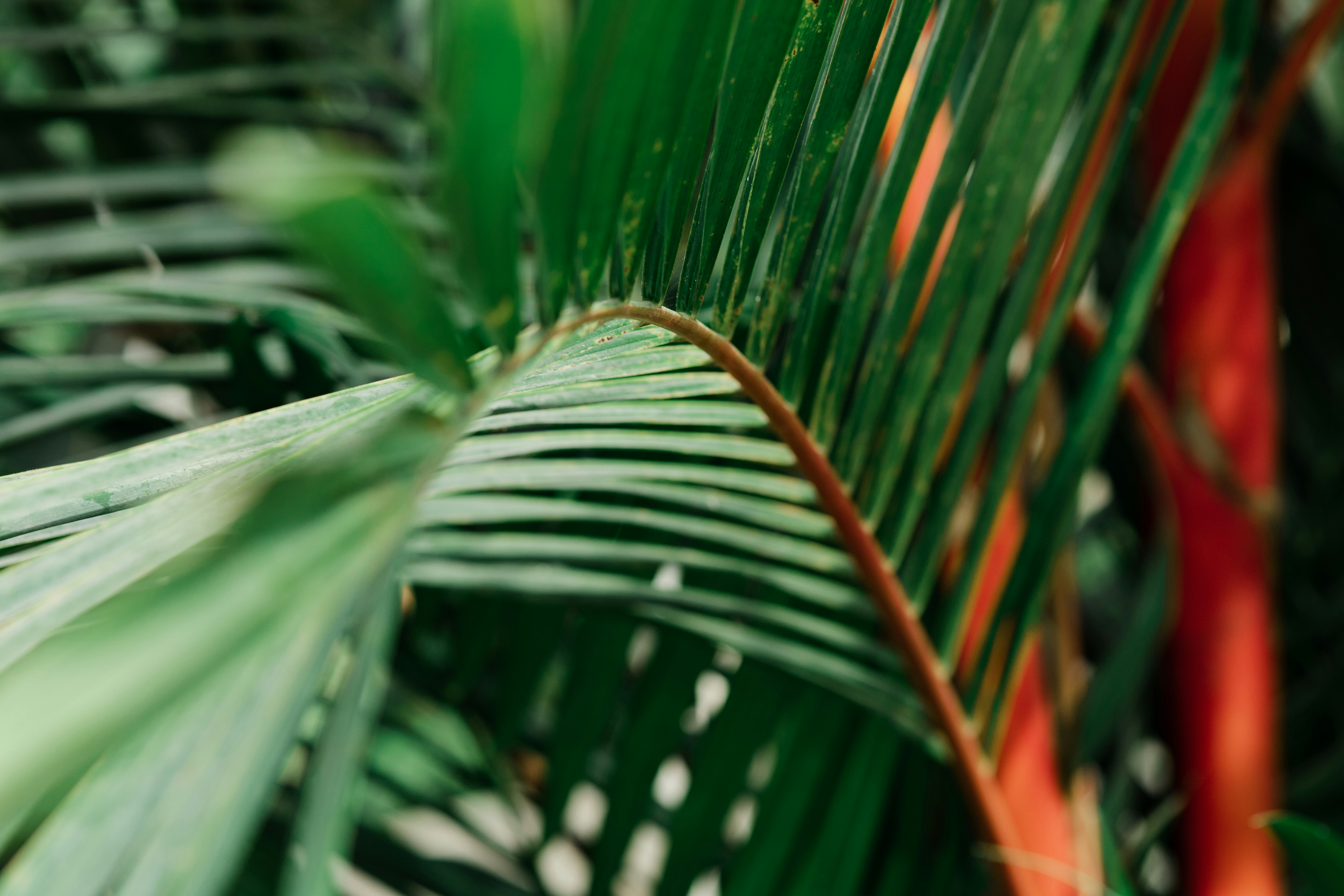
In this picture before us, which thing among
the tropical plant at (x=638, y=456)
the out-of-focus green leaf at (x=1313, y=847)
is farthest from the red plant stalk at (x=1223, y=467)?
the out-of-focus green leaf at (x=1313, y=847)

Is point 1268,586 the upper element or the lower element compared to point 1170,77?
lower

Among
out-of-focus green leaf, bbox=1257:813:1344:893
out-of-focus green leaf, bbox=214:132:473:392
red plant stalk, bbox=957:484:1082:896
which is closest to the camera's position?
out-of-focus green leaf, bbox=214:132:473:392

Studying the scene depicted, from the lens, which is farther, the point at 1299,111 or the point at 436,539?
the point at 1299,111

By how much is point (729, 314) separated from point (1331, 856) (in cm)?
19

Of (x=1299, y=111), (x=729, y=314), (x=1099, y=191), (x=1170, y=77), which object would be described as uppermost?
(x=1299, y=111)

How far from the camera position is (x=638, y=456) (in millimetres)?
312

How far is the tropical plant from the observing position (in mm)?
88

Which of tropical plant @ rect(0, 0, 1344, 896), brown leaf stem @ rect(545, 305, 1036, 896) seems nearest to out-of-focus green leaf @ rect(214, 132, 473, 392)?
tropical plant @ rect(0, 0, 1344, 896)

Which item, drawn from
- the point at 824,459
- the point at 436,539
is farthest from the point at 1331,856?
the point at 436,539

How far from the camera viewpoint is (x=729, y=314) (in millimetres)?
212

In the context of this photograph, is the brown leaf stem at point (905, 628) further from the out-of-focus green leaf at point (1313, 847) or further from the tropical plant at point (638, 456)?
the out-of-focus green leaf at point (1313, 847)

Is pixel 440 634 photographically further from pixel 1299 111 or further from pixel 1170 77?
pixel 1299 111

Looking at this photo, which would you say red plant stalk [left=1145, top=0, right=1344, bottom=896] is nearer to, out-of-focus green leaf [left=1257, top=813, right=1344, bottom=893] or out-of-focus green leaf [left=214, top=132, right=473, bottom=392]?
out-of-focus green leaf [left=1257, top=813, right=1344, bottom=893]

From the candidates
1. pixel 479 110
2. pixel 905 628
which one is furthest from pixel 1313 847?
pixel 479 110
